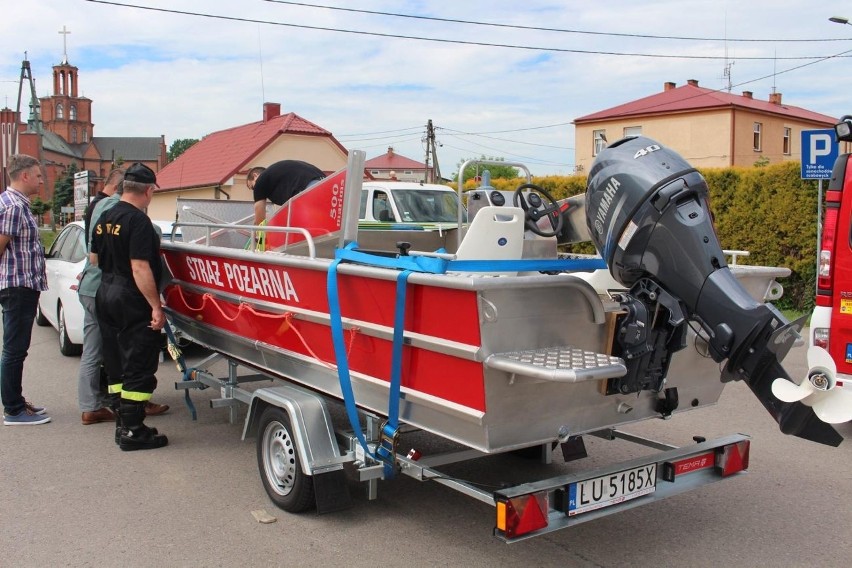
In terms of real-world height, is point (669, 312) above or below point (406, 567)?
above

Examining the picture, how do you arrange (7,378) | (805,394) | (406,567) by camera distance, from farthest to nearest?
(7,378)
(406,567)
(805,394)

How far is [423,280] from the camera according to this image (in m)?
3.24

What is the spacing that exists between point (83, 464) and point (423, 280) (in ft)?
Answer: 10.9

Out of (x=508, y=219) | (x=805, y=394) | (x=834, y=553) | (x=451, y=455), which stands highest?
(x=508, y=219)

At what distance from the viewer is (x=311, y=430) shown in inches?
161

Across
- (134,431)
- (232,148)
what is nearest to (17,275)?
(134,431)

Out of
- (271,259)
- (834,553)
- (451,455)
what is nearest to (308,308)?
(271,259)

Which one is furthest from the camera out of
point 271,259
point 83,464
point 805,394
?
point 83,464

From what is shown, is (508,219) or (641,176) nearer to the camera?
(641,176)

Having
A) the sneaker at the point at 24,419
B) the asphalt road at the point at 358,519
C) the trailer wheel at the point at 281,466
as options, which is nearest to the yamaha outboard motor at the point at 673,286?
the asphalt road at the point at 358,519

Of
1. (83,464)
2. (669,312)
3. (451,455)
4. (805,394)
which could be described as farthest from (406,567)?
(83,464)

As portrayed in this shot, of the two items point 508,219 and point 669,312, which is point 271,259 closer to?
point 508,219

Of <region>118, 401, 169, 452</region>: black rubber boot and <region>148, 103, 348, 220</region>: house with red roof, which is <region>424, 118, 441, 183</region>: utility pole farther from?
<region>118, 401, 169, 452</region>: black rubber boot

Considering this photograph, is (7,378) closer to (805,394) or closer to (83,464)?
(83,464)
